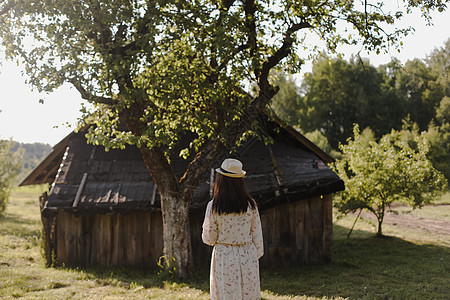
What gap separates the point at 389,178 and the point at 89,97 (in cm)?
1037

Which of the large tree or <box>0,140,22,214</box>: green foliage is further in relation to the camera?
<box>0,140,22,214</box>: green foliage

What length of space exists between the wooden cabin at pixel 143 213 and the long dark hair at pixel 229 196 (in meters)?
6.15

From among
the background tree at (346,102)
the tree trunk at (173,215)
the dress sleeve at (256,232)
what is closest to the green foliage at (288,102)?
the background tree at (346,102)

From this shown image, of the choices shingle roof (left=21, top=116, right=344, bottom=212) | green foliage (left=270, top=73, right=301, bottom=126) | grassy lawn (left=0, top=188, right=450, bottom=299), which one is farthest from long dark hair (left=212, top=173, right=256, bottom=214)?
green foliage (left=270, top=73, right=301, bottom=126)

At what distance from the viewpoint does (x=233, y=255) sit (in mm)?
4676

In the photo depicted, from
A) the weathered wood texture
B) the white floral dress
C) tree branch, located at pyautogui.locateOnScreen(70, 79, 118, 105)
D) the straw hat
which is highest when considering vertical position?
→ tree branch, located at pyautogui.locateOnScreen(70, 79, 118, 105)

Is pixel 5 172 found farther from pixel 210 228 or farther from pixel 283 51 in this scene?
pixel 210 228

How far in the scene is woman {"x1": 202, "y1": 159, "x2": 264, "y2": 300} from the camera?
180 inches

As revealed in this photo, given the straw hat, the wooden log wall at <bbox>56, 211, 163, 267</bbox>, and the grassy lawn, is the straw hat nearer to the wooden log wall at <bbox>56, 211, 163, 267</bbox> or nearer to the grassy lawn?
the grassy lawn

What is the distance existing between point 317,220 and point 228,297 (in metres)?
7.69

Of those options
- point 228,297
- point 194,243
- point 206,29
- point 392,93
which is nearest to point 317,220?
point 194,243

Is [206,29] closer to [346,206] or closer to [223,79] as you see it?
[223,79]

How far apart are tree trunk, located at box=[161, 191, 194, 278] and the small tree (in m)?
7.70

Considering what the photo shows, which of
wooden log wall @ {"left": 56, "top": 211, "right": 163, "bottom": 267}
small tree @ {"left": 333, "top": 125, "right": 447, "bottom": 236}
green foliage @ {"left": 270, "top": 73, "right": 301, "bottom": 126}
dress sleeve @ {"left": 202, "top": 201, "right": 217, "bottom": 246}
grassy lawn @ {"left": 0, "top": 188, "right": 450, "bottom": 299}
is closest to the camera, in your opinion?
dress sleeve @ {"left": 202, "top": 201, "right": 217, "bottom": 246}
